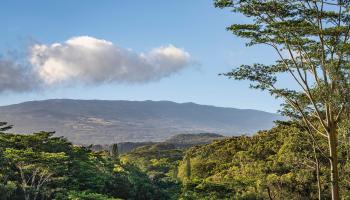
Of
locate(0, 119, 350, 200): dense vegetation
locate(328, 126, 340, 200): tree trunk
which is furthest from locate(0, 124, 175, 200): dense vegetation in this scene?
locate(328, 126, 340, 200): tree trunk

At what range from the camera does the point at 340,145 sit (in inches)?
1281

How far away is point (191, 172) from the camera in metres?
63.8

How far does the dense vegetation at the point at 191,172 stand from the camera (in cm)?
4162

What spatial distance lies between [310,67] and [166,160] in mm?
64796

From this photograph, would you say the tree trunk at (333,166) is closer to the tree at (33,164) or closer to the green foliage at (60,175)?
the green foliage at (60,175)

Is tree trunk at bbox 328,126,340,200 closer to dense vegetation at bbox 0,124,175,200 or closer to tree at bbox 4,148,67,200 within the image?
dense vegetation at bbox 0,124,175,200

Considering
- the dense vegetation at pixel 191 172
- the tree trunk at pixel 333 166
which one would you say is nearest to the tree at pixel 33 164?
the dense vegetation at pixel 191 172

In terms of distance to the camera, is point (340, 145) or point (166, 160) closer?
point (340, 145)

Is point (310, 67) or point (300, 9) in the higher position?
point (300, 9)

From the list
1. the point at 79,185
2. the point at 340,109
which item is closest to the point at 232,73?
the point at 340,109

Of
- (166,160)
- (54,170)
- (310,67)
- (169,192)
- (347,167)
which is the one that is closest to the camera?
(310,67)

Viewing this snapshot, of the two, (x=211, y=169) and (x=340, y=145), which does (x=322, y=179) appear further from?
(x=211, y=169)

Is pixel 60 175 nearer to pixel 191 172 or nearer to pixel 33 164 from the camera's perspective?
pixel 33 164

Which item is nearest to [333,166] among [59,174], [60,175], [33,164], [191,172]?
[33,164]
